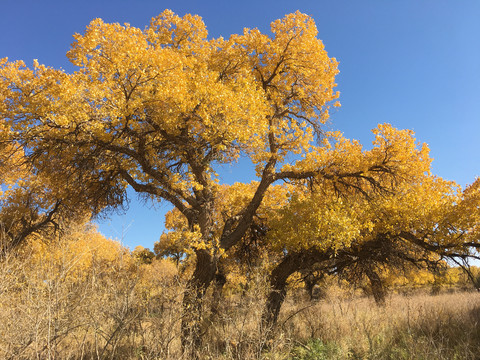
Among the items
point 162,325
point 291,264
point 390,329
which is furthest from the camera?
point 291,264

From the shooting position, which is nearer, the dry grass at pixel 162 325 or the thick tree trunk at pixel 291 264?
the dry grass at pixel 162 325

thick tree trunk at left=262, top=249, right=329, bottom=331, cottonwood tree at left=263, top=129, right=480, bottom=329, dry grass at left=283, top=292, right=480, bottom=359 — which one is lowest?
dry grass at left=283, top=292, right=480, bottom=359

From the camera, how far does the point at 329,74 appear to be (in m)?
10.9

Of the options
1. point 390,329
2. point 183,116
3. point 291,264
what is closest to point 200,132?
point 183,116

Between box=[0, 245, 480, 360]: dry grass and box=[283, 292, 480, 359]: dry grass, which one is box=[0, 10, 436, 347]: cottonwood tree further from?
box=[283, 292, 480, 359]: dry grass

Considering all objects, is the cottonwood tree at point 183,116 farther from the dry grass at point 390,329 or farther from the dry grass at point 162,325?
the dry grass at point 390,329

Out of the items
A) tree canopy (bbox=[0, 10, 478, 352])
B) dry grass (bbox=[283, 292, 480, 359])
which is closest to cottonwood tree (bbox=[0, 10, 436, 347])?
tree canopy (bbox=[0, 10, 478, 352])

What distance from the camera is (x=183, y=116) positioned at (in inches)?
327

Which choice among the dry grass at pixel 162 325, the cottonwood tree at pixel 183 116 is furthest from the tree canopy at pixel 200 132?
the dry grass at pixel 162 325

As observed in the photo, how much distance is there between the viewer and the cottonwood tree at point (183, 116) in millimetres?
7574

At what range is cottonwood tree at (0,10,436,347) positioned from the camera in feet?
24.8

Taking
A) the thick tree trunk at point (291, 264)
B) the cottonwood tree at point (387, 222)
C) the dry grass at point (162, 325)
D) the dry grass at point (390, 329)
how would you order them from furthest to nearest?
1. the thick tree trunk at point (291, 264)
2. the cottonwood tree at point (387, 222)
3. the dry grass at point (390, 329)
4. the dry grass at point (162, 325)

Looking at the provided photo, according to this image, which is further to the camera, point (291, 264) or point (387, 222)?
point (291, 264)

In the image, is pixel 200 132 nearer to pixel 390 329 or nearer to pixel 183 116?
pixel 183 116
